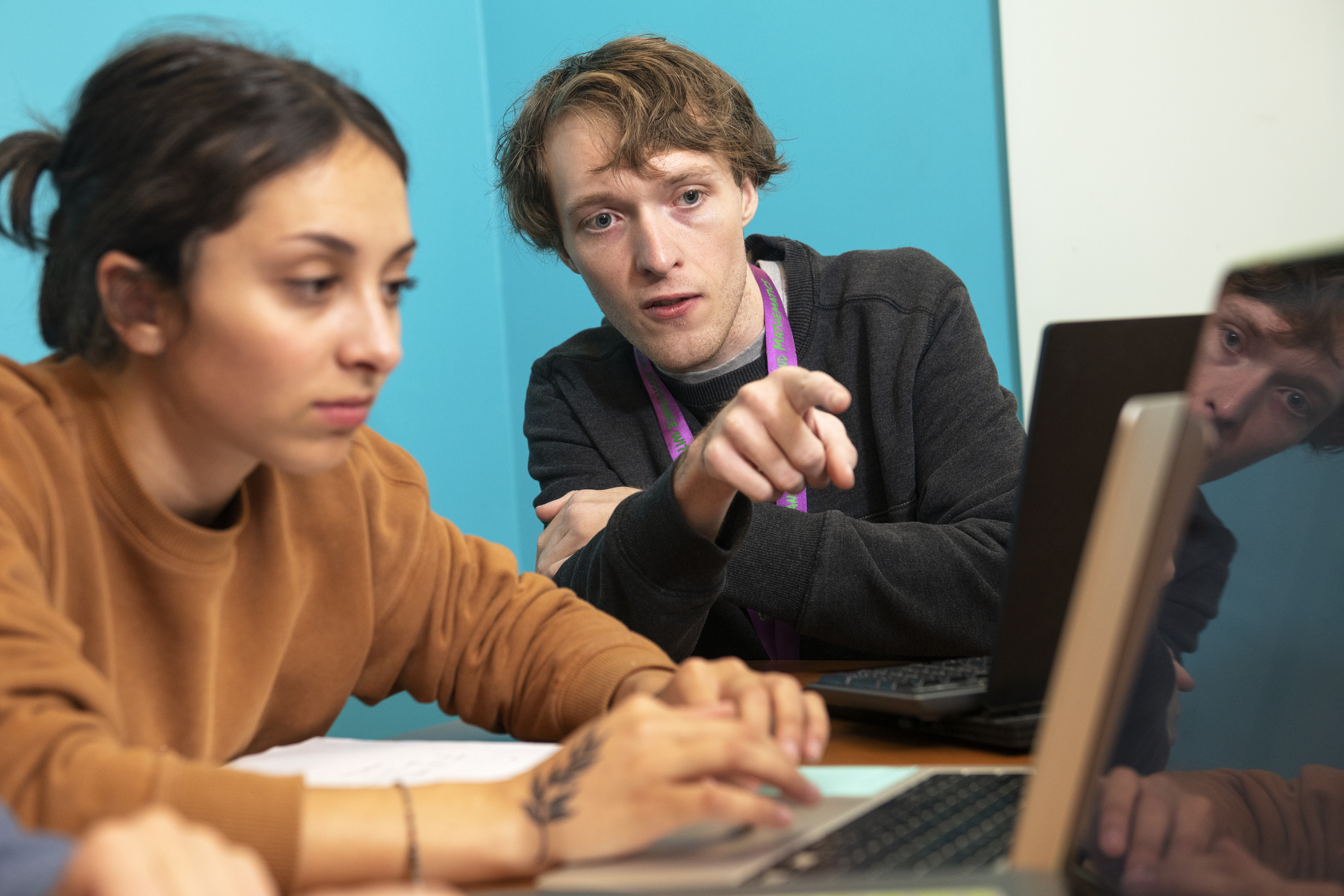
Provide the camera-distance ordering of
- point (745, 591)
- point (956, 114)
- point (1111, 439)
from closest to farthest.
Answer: point (1111, 439), point (745, 591), point (956, 114)

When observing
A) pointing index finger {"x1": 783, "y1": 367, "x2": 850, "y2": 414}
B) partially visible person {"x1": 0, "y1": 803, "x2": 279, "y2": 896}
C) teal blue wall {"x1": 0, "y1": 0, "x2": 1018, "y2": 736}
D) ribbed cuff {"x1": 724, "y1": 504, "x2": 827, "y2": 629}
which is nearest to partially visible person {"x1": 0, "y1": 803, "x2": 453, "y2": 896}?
partially visible person {"x1": 0, "y1": 803, "x2": 279, "y2": 896}

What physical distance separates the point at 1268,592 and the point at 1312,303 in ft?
0.50

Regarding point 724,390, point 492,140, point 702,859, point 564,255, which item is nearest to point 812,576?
point 724,390

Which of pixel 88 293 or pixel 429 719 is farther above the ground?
pixel 88 293

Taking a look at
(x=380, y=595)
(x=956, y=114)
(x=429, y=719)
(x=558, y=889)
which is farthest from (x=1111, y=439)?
(x=429, y=719)

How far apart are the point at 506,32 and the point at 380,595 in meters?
1.95

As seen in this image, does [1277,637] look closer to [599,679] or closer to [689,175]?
[599,679]

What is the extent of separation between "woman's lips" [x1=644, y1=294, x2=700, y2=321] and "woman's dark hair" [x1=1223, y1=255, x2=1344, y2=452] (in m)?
0.93

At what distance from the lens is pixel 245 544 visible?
0.83m

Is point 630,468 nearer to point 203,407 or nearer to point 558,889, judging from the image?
point 203,407

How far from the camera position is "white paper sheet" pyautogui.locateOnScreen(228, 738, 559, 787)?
2.19ft

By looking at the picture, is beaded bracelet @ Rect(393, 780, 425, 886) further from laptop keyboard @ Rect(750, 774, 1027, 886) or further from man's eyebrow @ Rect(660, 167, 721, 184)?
man's eyebrow @ Rect(660, 167, 721, 184)

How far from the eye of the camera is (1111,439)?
74 centimetres

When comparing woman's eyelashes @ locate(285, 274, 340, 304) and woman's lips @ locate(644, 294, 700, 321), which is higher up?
woman's lips @ locate(644, 294, 700, 321)
